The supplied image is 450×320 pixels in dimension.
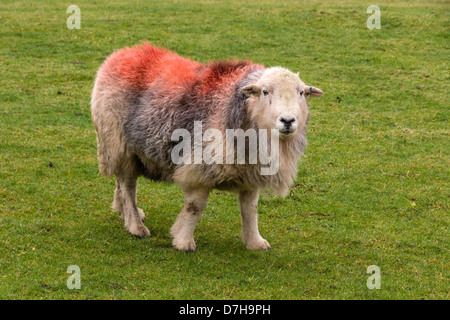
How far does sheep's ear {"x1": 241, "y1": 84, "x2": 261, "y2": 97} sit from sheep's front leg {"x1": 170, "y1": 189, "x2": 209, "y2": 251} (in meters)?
1.20

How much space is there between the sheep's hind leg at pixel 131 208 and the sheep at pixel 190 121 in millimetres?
12

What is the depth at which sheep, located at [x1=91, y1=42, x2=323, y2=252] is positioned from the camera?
6.90 metres

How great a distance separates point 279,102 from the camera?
6656 mm

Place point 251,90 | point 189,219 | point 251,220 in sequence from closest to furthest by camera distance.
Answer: point 251,90, point 189,219, point 251,220


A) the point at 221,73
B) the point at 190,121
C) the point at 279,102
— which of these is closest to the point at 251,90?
the point at 279,102

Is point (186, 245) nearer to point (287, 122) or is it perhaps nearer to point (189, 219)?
point (189, 219)

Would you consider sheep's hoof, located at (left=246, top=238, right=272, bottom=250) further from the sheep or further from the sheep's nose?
the sheep's nose

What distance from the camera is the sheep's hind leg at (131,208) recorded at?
8.02 metres

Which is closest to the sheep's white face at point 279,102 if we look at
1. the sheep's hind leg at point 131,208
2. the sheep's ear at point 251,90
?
the sheep's ear at point 251,90

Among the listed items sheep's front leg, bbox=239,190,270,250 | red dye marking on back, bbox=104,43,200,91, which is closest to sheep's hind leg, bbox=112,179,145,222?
red dye marking on back, bbox=104,43,200,91

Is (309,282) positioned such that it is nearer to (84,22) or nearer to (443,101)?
(443,101)

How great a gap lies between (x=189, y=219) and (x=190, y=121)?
107 centimetres

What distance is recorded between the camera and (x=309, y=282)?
6.87 metres

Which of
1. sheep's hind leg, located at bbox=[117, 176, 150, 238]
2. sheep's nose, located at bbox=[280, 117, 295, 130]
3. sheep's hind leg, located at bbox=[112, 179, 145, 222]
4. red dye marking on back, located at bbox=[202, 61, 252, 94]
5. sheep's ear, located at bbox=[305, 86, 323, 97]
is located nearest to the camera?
sheep's nose, located at bbox=[280, 117, 295, 130]
